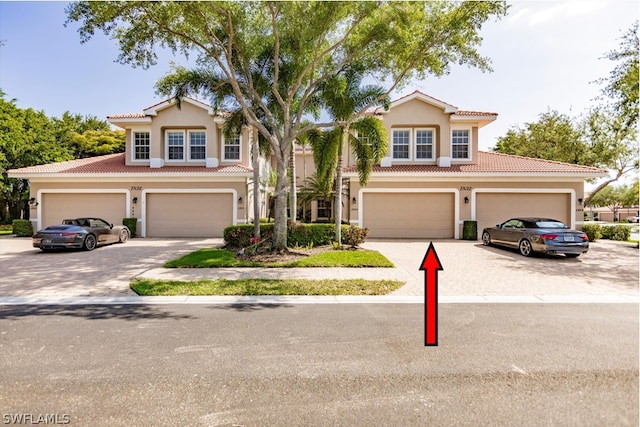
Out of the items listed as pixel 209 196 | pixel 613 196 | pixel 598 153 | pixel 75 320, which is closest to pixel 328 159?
pixel 209 196

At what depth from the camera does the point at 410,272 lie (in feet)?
32.7

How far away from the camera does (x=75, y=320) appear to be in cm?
571

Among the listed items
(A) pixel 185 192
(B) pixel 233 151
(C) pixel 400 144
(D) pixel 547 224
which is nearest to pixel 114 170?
(A) pixel 185 192

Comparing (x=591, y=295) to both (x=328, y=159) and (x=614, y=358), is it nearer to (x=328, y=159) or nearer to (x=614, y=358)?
(x=614, y=358)

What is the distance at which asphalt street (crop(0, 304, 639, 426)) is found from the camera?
125 inches

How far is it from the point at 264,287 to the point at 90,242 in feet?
33.1

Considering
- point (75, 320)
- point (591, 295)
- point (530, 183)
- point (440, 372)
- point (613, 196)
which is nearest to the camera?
point (440, 372)

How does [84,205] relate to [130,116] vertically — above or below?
below

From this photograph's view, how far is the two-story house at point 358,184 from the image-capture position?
18625 mm

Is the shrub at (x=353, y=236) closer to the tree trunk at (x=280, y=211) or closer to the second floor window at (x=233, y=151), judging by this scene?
the tree trunk at (x=280, y=211)

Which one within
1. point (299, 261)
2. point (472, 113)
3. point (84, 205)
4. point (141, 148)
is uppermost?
point (472, 113)

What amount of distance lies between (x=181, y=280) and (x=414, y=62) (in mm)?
10768

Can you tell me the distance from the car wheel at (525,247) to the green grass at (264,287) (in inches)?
Answer: 283

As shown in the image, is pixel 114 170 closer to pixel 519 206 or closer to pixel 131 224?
pixel 131 224
